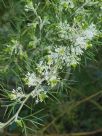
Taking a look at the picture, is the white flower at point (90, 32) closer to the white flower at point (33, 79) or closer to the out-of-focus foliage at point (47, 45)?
the out-of-focus foliage at point (47, 45)

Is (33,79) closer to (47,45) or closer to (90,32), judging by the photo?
(47,45)

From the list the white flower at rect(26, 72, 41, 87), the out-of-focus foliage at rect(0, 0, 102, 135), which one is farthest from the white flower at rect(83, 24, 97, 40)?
the white flower at rect(26, 72, 41, 87)

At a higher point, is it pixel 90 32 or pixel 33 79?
pixel 90 32

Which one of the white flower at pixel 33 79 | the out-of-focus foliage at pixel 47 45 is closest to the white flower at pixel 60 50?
the out-of-focus foliage at pixel 47 45

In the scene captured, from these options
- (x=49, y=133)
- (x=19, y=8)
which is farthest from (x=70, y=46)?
(x=49, y=133)

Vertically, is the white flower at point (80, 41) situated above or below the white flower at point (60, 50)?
above

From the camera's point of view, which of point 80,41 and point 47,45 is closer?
point 80,41

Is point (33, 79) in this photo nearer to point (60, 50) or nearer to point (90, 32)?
point (60, 50)

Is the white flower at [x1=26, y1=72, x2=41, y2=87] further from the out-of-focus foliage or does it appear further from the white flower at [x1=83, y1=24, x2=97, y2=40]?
the white flower at [x1=83, y1=24, x2=97, y2=40]

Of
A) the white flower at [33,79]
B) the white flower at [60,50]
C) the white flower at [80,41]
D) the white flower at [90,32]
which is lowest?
the white flower at [33,79]

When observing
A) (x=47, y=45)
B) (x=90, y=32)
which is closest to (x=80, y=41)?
(x=90, y=32)

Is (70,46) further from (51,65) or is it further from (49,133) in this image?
(49,133)
